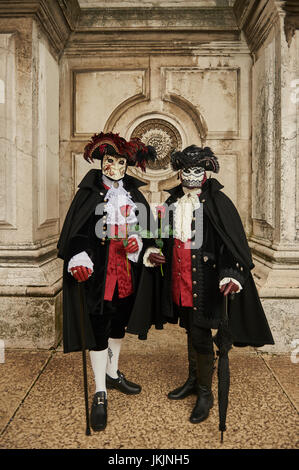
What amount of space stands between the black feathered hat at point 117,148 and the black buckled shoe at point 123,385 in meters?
1.73

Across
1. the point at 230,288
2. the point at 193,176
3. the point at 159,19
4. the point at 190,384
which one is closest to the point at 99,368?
the point at 190,384

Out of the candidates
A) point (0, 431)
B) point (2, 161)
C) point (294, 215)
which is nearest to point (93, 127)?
point (2, 161)

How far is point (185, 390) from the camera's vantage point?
2713mm

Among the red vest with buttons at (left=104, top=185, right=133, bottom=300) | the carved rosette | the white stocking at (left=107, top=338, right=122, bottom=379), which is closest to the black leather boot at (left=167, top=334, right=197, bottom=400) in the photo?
the white stocking at (left=107, top=338, right=122, bottom=379)

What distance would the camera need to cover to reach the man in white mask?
2471mm

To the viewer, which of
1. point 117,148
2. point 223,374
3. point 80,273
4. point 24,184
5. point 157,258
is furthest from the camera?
point 24,184

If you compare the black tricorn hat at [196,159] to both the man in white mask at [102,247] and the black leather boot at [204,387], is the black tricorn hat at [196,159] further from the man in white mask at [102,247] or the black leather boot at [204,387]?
the black leather boot at [204,387]

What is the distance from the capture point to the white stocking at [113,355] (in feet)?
9.14

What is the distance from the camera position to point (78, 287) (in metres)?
2.39

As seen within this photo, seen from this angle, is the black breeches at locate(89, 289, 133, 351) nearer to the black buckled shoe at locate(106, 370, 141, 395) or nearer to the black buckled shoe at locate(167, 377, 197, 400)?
the black buckled shoe at locate(106, 370, 141, 395)

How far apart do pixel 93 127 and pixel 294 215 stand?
8.62 feet

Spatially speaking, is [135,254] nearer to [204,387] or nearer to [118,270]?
[118,270]

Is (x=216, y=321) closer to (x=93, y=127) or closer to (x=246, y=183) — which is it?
(x=246, y=183)

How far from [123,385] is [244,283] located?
1.28 meters
